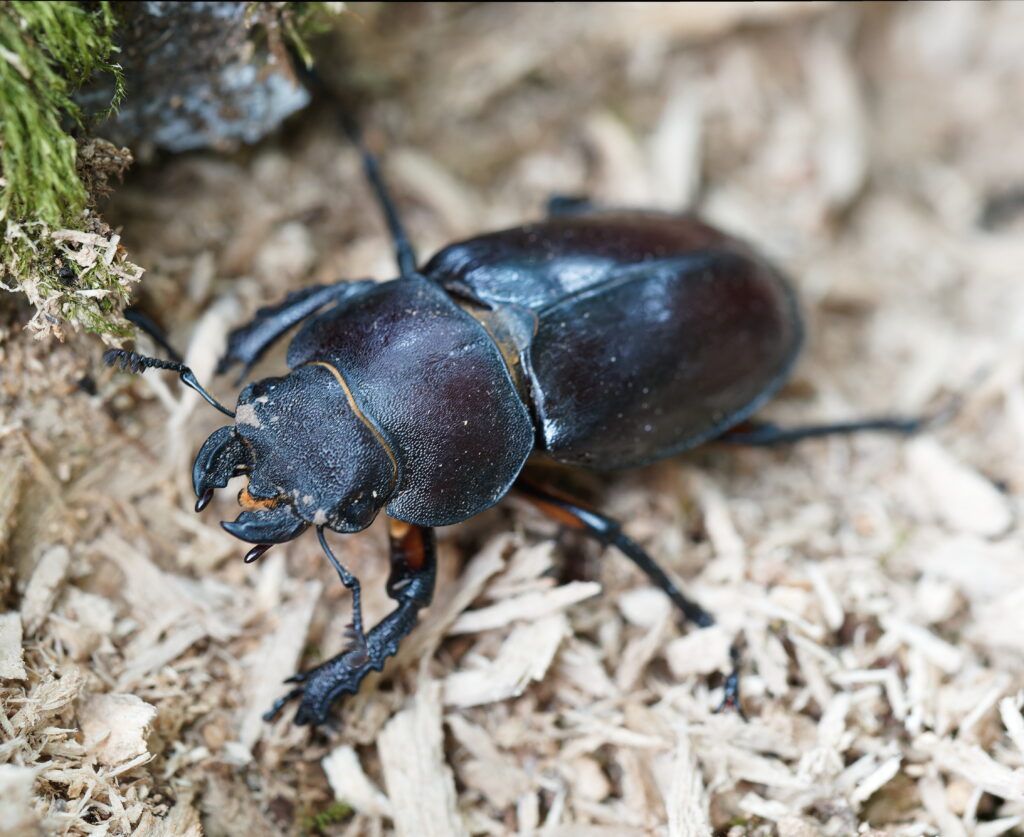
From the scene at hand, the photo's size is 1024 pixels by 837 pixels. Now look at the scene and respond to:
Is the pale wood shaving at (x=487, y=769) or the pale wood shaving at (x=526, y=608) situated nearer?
the pale wood shaving at (x=487, y=769)

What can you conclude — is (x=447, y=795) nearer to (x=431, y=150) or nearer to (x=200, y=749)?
(x=200, y=749)

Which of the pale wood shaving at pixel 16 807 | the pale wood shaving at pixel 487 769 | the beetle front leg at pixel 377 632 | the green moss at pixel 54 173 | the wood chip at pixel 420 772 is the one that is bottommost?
the pale wood shaving at pixel 487 769

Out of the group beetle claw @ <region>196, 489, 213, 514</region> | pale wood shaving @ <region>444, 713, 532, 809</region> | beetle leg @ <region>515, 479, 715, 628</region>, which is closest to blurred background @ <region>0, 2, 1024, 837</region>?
pale wood shaving @ <region>444, 713, 532, 809</region>

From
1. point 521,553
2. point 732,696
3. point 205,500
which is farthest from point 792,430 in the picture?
point 205,500

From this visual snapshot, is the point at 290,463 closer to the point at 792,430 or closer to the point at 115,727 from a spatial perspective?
the point at 115,727

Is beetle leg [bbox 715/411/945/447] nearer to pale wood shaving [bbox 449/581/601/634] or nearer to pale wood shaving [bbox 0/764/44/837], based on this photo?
pale wood shaving [bbox 449/581/601/634]

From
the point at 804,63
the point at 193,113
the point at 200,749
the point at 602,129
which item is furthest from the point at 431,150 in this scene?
the point at 200,749

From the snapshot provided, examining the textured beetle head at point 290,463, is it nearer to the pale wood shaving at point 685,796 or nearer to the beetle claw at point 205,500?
the beetle claw at point 205,500

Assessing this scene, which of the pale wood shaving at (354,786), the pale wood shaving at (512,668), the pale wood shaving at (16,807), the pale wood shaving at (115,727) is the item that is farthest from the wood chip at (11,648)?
the pale wood shaving at (512,668)
